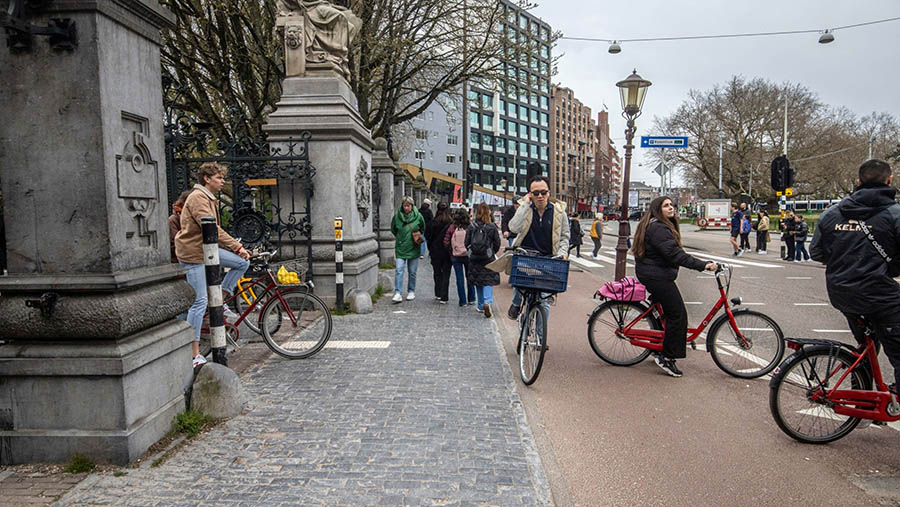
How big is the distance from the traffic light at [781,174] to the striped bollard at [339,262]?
17.0 meters

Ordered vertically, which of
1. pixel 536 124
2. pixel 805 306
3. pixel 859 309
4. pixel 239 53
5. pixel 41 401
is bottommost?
pixel 805 306

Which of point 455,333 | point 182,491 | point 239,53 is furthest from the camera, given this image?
point 239,53

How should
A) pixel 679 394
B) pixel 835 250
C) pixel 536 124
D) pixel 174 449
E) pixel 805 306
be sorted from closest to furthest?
pixel 174 449 < pixel 835 250 < pixel 679 394 < pixel 805 306 < pixel 536 124

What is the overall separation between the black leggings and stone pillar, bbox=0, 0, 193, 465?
14.8 feet

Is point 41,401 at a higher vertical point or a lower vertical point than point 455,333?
higher

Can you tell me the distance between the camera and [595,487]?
333 centimetres

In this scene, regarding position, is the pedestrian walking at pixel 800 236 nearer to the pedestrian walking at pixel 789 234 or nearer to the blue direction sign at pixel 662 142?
the pedestrian walking at pixel 789 234

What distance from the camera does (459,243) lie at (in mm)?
9422

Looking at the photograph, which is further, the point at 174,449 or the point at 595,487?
the point at 174,449

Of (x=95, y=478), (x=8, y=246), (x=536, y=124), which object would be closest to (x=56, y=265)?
(x=8, y=246)

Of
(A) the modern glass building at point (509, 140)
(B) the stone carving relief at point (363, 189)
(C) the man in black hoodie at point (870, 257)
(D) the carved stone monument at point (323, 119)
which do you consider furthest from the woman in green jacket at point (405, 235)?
(A) the modern glass building at point (509, 140)

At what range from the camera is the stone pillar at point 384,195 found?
1532cm

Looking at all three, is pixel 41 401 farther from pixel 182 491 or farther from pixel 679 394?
pixel 679 394

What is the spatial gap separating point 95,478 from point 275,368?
2.41 m
